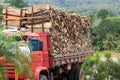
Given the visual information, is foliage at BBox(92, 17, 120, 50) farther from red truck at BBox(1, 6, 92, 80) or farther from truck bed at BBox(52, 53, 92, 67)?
red truck at BBox(1, 6, 92, 80)

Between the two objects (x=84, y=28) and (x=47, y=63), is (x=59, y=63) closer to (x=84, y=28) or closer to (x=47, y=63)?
(x=47, y=63)

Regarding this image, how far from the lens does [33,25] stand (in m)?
14.8

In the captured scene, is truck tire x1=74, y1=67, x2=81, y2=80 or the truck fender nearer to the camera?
the truck fender

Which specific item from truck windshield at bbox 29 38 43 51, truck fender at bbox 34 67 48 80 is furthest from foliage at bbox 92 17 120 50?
truck fender at bbox 34 67 48 80

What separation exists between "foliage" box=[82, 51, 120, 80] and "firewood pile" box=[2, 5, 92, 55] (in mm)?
2177

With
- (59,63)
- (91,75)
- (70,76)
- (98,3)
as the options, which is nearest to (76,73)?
(70,76)

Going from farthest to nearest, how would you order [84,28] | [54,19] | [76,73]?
[84,28]
[76,73]
[54,19]

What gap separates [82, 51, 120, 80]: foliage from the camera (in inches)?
491

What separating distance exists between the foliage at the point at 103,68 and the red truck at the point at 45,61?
157cm

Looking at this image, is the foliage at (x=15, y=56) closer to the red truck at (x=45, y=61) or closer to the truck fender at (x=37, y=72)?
the red truck at (x=45, y=61)

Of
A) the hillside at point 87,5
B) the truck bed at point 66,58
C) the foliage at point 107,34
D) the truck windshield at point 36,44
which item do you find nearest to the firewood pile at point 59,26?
the truck bed at point 66,58

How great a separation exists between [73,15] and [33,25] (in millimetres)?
2964

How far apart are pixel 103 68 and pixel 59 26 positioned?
11.0 feet

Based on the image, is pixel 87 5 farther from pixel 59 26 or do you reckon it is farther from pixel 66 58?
pixel 59 26
